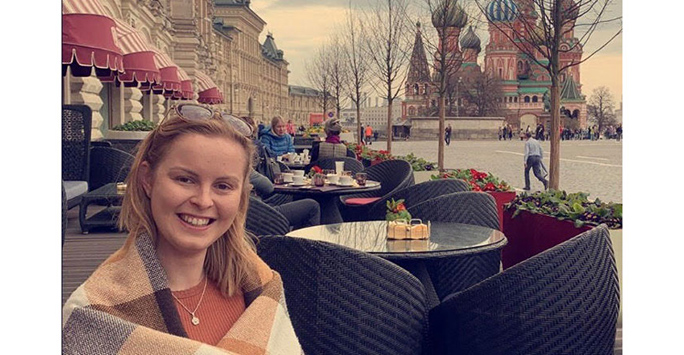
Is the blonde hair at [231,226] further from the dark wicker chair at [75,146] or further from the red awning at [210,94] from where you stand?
the red awning at [210,94]

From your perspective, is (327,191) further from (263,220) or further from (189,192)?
(189,192)

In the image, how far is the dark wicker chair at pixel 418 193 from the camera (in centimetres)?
514

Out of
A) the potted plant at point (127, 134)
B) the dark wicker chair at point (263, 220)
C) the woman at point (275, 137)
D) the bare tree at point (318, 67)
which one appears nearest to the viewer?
the dark wicker chair at point (263, 220)

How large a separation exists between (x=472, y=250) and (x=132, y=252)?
195 centimetres

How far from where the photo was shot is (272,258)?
2.46 metres

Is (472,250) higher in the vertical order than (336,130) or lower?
lower

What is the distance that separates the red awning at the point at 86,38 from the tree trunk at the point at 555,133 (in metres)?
3.45

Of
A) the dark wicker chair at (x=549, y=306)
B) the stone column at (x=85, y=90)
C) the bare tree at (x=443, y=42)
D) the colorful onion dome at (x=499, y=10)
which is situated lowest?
the dark wicker chair at (x=549, y=306)

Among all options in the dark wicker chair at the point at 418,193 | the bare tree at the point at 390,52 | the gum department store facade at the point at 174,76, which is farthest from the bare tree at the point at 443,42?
the dark wicker chair at the point at 418,193
